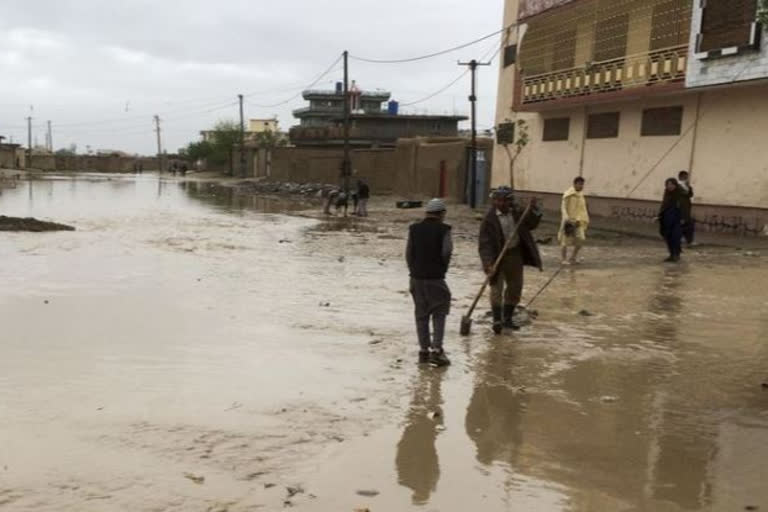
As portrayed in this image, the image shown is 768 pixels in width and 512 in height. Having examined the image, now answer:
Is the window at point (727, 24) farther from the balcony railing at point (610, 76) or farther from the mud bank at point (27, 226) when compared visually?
the mud bank at point (27, 226)

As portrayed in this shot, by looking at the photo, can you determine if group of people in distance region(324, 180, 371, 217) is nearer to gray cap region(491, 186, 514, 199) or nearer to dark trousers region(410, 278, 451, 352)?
gray cap region(491, 186, 514, 199)

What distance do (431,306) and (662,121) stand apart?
668 inches

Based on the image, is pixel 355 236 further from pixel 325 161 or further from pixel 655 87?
pixel 325 161

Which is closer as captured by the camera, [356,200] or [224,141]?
[356,200]

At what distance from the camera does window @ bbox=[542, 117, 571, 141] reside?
25580mm

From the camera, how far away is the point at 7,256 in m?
13.4

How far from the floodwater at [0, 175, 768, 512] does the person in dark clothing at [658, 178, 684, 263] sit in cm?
200

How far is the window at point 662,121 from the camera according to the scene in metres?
20.3

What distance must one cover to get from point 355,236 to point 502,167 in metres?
12.8

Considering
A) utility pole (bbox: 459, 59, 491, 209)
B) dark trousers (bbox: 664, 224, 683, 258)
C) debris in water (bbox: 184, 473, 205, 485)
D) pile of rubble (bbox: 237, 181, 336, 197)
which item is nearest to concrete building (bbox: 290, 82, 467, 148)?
pile of rubble (bbox: 237, 181, 336, 197)

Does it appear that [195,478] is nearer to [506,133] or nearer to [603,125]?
[603,125]

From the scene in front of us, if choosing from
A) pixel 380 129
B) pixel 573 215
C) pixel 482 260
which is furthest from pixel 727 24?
pixel 380 129

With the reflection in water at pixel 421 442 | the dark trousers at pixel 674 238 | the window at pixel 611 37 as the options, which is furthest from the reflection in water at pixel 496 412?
the window at pixel 611 37

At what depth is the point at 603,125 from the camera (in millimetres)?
23531
